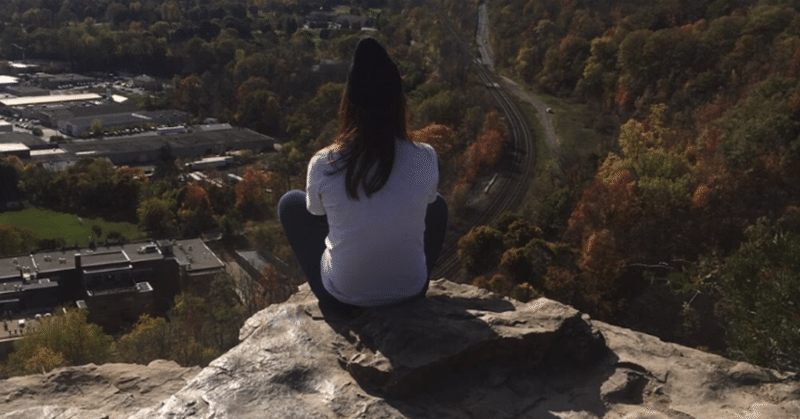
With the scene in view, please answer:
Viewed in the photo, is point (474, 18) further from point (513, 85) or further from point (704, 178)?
point (704, 178)

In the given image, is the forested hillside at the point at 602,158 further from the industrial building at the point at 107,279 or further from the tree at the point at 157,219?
the industrial building at the point at 107,279

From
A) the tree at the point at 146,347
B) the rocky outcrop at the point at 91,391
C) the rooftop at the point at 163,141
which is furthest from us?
the rooftop at the point at 163,141

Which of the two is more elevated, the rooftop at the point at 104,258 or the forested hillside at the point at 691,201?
the forested hillside at the point at 691,201

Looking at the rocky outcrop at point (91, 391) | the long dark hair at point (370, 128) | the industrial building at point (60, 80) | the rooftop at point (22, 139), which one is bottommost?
the rooftop at point (22, 139)

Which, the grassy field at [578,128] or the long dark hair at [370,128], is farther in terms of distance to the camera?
the grassy field at [578,128]

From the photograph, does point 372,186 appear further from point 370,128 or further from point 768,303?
point 768,303

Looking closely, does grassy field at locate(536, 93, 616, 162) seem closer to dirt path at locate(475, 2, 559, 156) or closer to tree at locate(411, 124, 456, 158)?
dirt path at locate(475, 2, 559, 156)

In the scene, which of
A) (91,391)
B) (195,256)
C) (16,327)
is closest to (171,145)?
(195,256)

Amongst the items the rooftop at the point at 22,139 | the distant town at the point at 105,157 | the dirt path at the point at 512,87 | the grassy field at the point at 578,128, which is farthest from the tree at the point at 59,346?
the rooftop at the point at 22,139

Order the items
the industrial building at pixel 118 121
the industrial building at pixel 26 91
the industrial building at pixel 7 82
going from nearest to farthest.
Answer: the industrial building at pixel 118 121
the industrial building at pixel 26 91
the industrial building at pixel 7 82
